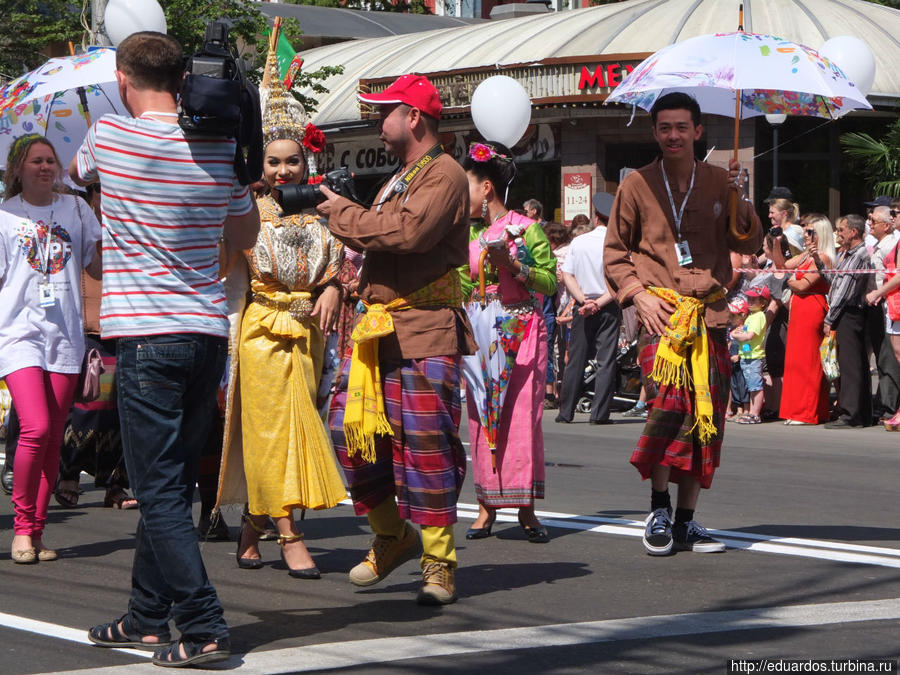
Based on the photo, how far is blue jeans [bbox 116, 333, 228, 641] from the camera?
495 centimetres

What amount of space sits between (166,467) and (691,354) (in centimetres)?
303

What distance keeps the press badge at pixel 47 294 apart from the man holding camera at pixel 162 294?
2466 mm

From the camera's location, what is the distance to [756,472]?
10.9 metres

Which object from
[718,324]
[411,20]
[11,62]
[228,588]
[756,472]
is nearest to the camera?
[228,588]

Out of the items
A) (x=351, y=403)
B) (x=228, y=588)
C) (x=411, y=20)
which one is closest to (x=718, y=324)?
(x=351, y=403)

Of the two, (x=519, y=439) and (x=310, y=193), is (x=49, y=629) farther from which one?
(x=519, y=439)

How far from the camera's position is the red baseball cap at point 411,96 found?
619 centimetres

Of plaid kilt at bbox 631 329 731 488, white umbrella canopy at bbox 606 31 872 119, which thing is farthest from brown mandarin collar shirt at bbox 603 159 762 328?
white umbrella canopy at bbox 606 31 872 119

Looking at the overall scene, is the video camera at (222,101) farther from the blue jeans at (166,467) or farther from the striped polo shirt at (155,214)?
the blue jeans at (166,467)

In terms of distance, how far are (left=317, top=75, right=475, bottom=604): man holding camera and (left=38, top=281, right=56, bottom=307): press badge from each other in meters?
1.96

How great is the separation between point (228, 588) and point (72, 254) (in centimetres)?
207

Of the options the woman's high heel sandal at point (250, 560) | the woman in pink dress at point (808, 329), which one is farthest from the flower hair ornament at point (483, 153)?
the woman in pink dress at point (808, 329)

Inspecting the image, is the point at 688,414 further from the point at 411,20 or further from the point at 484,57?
the point at 411,20

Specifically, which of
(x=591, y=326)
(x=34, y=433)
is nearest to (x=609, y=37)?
(x=591, y=326)
